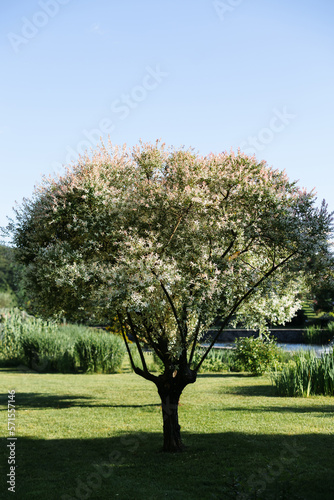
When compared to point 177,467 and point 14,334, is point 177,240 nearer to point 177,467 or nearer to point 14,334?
point 177,467

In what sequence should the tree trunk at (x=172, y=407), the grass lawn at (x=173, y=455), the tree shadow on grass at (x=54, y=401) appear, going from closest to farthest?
the grass lawn at (x=173, y=455) → the tree trunk at (x=172, y=407) → the tree shadow on grass at (x=54, y=401)

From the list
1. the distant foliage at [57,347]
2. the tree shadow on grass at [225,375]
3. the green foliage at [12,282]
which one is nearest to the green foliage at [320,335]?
the tree shadow on grass at [225,375]

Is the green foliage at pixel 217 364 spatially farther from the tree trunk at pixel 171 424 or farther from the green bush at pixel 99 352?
the tree trunk at pixel 171 424

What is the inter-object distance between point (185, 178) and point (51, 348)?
14.6 m

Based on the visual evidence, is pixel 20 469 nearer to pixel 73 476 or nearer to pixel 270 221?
pixel 73 476

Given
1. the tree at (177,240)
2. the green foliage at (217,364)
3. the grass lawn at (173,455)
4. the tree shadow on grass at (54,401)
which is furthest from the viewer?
the green foliage at (217,364)

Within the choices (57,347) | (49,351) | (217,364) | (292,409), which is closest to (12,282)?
(49,351)

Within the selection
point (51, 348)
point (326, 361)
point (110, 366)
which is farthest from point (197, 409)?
point (51, 348)

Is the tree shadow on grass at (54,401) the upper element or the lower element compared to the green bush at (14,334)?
lower

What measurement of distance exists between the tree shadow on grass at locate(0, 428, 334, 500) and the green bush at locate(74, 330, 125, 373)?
9239 millimetres

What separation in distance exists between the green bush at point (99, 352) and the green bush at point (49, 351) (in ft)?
2.55

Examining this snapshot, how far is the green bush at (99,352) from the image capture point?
1816cm

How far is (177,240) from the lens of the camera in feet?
24.0

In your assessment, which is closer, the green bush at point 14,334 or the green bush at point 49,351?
the green bush at point 49,351
